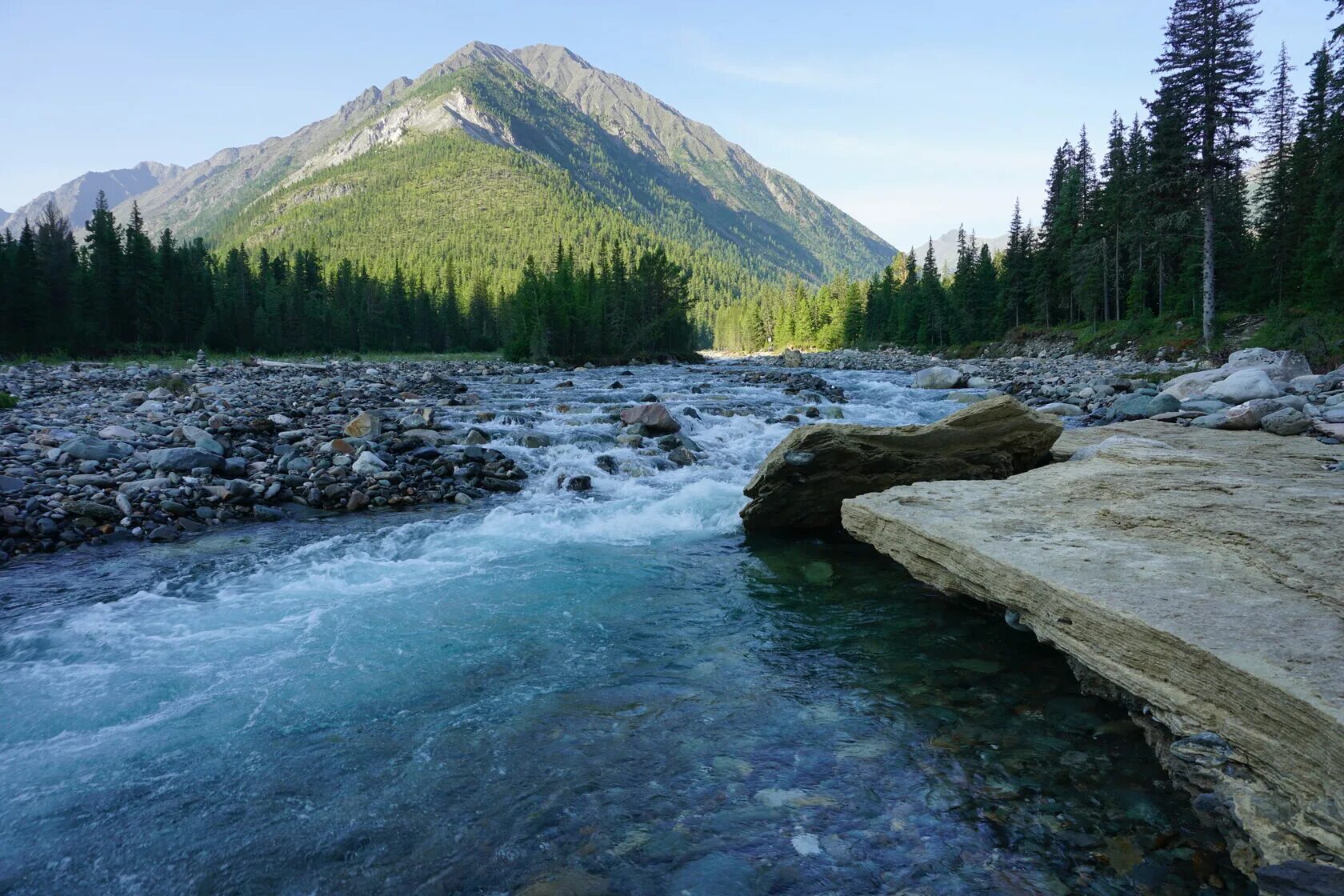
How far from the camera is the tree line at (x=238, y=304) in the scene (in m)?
44.8

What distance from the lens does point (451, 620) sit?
6.29 metres

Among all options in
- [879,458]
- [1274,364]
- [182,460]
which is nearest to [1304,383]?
[1274,364]

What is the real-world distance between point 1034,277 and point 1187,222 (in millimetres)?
29730

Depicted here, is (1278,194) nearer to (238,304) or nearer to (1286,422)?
(1286,422)

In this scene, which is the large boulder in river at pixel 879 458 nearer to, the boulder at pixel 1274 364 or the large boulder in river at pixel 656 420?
the large boulder in river at pixel 656 420

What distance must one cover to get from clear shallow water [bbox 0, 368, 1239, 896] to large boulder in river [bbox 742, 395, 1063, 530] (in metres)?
1.19

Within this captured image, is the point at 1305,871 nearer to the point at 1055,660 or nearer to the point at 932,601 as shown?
the point at 1055,660

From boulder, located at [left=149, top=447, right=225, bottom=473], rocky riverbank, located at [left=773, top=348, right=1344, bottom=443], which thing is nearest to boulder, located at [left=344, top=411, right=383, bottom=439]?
boulder, located at [left=149, top=447, right=225, bottom=473]

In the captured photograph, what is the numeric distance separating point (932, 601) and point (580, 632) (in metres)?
3.52

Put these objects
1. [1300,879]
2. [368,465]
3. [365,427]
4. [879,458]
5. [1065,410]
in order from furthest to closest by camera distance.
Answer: [1065,410] < [365,427] < [368,465] < [879,458] < [1300,879]

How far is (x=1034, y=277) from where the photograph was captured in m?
55.3

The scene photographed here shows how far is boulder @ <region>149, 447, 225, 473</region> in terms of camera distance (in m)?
10.7

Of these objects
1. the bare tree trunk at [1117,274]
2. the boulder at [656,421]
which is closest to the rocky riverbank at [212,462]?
the boulder at [656,421]

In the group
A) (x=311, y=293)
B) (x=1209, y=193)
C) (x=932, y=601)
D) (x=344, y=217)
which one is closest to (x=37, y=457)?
(x=932, y=601)
